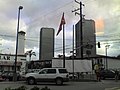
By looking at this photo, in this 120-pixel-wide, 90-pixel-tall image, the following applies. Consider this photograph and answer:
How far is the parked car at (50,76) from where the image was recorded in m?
30.5

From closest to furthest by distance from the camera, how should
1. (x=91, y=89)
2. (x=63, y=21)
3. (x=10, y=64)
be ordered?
(x=91, y=89), (x=63, y=21), (x=10, y=64)

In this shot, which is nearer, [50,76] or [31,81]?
[50,76]

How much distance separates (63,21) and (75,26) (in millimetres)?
8091

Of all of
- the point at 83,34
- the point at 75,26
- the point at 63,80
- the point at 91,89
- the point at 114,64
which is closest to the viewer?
the point at 91,89

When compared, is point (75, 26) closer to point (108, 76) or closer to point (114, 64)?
point (108, 76)

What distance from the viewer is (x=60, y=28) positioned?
44.2 m

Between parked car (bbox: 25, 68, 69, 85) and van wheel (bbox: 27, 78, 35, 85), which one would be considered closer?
parked car (bbox: 25, 68, 69, 85)

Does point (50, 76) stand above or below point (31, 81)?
above

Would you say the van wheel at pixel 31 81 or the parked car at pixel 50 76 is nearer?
the parked car at pixel 50 76

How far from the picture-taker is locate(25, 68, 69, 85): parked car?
100.0 ft

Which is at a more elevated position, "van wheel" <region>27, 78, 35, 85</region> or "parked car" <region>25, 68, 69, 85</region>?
"parked car" <region>25, 68, 69, 85</region>

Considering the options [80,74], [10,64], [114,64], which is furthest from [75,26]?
[114,64]

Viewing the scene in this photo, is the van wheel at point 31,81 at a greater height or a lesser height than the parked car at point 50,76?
lesser

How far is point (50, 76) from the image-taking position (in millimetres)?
30578
